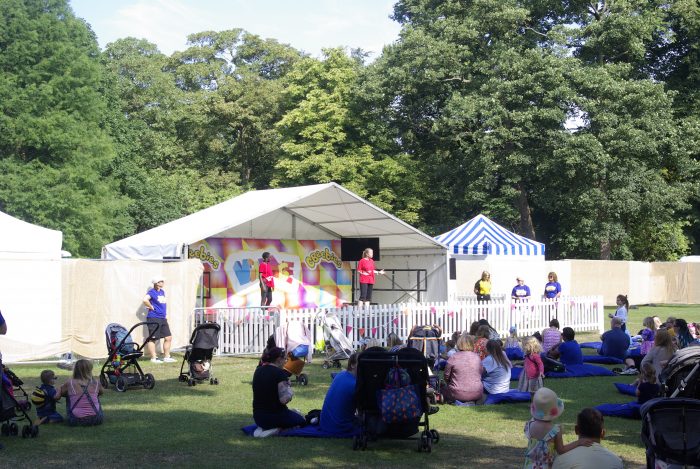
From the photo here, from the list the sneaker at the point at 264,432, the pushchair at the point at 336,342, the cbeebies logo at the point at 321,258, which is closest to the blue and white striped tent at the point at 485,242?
the cbeebies logo at the point at 321,258

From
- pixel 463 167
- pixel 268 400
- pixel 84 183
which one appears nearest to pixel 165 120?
pixel 84 183

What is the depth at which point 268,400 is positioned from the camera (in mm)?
8602

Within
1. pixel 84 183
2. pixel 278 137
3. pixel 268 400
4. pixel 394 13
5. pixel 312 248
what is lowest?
pixel 268 400

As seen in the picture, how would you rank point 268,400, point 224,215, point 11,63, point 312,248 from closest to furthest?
1. point 268,400
2. point 224,215
3. point 312,248
4. point 11,63

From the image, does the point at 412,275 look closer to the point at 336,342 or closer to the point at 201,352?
the point at 336,342

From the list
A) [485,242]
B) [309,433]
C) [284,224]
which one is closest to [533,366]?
[309,433]

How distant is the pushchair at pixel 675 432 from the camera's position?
222 inches

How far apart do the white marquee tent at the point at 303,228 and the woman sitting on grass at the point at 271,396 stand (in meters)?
8.88

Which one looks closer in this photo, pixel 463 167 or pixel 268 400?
pixel 268 400

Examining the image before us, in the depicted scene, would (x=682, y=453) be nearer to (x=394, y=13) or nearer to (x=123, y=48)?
(x=394, y=13)

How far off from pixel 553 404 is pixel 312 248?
18147 mm

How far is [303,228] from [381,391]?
15623mm

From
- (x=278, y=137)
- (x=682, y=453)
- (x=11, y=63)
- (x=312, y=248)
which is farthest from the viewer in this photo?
(x=278, y=137)

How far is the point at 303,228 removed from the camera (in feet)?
76.7
